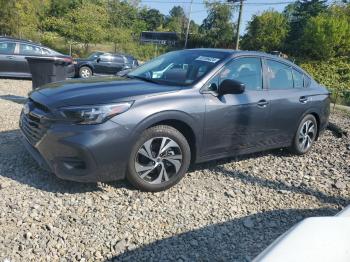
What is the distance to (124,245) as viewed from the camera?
10.5 feet

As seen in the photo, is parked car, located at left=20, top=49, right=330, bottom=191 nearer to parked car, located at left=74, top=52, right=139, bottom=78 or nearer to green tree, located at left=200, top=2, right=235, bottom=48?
parked car, located at left=74, top=52, right=139, bottom=78

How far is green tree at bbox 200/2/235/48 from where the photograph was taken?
5428 cm

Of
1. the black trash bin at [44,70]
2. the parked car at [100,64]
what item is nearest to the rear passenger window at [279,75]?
the black trash bin at [44,70]

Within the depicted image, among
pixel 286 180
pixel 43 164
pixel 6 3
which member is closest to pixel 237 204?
pixel 286 180

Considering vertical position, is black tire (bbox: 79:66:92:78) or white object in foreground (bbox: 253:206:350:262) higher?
white object in foreground (bbox: 253:206:350:262)

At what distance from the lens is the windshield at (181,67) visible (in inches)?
181

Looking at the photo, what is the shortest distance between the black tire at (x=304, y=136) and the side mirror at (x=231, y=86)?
1.81 meters

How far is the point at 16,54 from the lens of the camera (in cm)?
1289

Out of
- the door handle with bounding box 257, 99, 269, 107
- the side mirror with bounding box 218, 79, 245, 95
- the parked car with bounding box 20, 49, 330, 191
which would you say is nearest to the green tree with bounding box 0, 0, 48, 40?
the parked car with bounding box 20, 49, 330, 191

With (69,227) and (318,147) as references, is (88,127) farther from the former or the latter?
(318,147)

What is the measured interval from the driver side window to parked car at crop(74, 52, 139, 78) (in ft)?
40.6

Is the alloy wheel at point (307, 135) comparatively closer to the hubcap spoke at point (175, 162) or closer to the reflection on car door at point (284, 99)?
the reflection on car door at point (284, 99)

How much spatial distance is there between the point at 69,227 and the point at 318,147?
483 cm

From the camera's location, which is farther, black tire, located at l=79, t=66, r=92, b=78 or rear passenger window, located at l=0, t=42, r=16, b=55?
black tire, located at l=79, t=66, r=92, b=78
